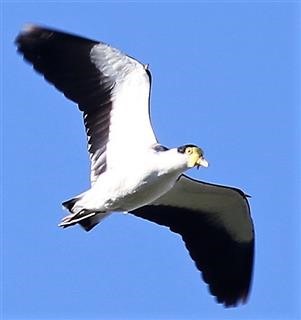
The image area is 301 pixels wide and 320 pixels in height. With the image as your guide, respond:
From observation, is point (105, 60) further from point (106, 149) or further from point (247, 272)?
point (247, 272)

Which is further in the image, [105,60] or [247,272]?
[247,272]

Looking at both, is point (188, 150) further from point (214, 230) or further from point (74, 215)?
point (214, 230)

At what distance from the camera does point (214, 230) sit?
18.5 meters

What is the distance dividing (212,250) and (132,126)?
2182 millimetres

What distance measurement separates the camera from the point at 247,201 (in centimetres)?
1798

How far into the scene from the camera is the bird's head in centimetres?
1609

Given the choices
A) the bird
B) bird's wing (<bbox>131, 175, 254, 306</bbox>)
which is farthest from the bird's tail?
bird's wing (<bbox>131, 175, 254, 306</bbox>)

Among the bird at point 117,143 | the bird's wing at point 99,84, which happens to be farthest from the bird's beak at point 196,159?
the bird's wing at point 99,84

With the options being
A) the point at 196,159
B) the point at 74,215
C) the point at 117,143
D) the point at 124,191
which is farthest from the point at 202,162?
the point at 74,215

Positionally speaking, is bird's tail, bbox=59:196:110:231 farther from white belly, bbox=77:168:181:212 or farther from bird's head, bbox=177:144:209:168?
bird's head, bbox=177:144:209:168

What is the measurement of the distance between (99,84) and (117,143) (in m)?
0.70

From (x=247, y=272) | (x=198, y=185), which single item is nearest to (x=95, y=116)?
(x=198, y=185)

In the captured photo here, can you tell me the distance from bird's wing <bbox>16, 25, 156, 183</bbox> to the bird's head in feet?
2.32

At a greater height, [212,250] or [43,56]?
[43,56]
